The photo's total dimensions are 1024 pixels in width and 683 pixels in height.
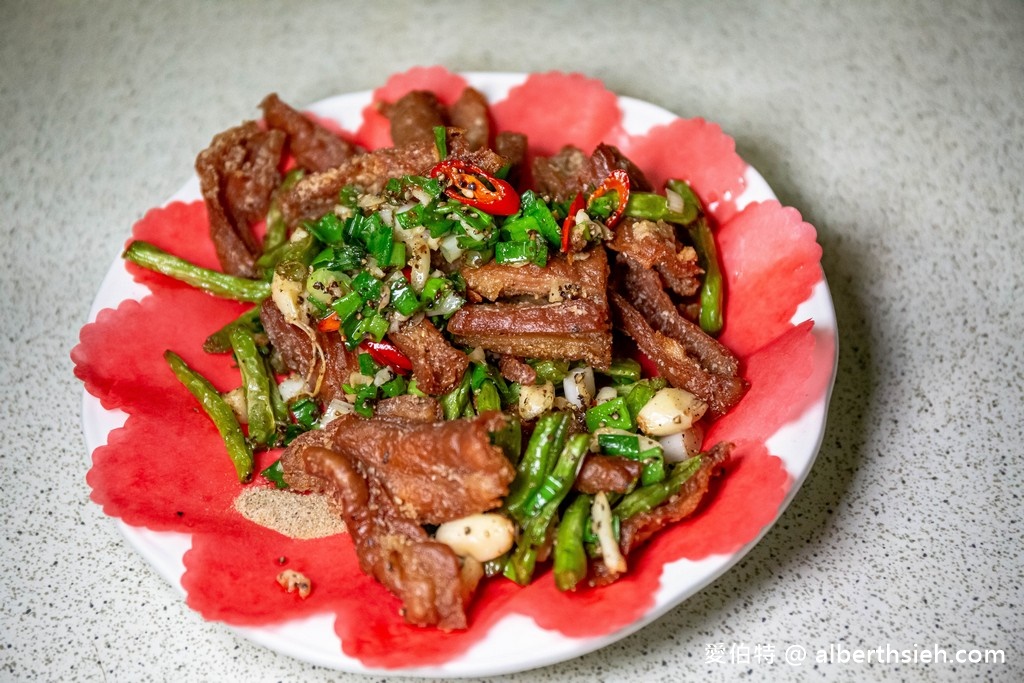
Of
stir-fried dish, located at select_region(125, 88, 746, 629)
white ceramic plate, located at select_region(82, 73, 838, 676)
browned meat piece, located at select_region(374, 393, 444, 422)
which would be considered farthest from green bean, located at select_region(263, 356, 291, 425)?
white ceramic plate, located at select_region(82, 73, 838, 676)

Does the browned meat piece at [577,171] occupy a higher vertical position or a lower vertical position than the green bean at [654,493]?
higher

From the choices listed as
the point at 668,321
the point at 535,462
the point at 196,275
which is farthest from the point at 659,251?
the point at 196,275

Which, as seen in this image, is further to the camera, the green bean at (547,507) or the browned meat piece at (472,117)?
the browned meat piece at (472,117)

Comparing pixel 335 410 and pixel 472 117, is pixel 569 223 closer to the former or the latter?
pixel 472 117

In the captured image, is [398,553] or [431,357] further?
[431,357]

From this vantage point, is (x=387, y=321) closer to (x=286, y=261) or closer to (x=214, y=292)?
(x=286, y=261)

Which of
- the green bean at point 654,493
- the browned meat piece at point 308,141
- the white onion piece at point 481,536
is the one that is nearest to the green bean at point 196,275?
the browned meat piece at point 308,141

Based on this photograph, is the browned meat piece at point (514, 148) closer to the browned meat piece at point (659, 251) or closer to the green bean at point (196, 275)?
the browned meat piece at point (659, 251)
